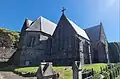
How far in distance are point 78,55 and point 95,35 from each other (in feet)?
51.8

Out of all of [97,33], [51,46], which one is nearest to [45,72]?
[51,46]

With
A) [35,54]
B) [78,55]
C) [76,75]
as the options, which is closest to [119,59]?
[78,55]

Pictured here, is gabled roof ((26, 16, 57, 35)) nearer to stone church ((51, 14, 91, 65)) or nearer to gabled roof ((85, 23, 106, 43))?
stone church ((51, 14, 91, 65))

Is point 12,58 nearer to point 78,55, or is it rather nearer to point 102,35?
point 78,55

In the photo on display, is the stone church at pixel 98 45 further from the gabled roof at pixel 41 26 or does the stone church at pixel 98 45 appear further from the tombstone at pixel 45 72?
the tombstone at pixel 45 72

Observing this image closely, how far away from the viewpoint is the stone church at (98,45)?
42.2 metres

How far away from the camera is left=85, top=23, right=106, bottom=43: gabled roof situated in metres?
45.2

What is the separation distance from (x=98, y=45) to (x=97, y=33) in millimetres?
4606

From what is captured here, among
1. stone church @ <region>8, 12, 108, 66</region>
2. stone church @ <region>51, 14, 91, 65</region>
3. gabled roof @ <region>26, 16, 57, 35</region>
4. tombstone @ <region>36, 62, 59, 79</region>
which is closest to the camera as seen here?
tombstone @ <region>36, 62, 59, 79</region>

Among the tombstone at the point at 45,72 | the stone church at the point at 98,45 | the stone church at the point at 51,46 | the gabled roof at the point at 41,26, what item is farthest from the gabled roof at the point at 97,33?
the tombstone at the point at 45,72

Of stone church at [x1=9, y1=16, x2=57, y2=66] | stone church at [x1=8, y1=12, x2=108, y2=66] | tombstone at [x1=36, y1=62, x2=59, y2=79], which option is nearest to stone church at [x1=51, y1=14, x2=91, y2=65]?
stone church at [x1=8, y1=12, x2=108, y2=66]

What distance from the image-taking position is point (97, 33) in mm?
46562

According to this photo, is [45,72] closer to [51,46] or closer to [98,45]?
[51,46]

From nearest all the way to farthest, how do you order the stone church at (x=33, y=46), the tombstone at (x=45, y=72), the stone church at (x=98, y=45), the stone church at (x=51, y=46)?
the tombstone at (x=45, y=72), the stone church at (x=51, y=46), the stone church at (x=33, y=46), the stone church at (x=98, y=45)
